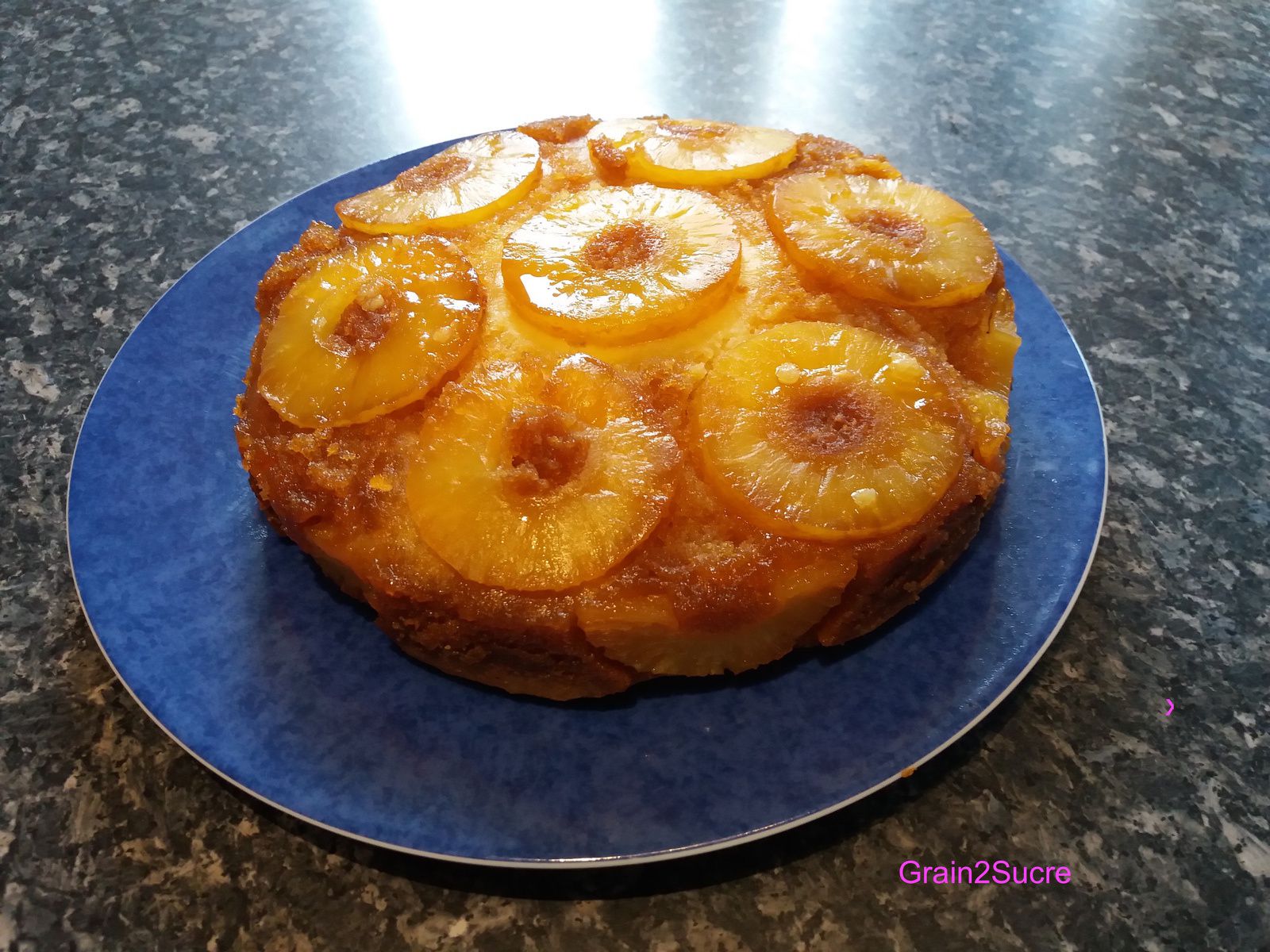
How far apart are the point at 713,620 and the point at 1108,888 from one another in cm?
94

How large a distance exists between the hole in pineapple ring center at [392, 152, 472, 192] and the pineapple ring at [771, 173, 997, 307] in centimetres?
87

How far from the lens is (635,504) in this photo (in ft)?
5.88

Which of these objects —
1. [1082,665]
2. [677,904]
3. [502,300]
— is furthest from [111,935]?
[1082,665]

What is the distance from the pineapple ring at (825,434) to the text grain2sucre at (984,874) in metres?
0.68

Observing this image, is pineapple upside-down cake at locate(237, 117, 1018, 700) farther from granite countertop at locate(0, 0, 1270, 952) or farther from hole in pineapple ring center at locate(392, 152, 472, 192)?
granite countertop at locate(0, 0, 1270, 952)

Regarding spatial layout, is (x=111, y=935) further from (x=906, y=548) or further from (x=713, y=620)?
(x=906, y=548)

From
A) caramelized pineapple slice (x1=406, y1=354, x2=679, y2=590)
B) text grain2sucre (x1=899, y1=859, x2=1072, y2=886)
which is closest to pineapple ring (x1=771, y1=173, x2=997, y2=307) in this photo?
caramelized pineapple slice (x1=406, y1=354, x2=679, y2=590)

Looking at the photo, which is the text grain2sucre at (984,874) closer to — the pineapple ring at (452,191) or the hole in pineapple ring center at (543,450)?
the hole in pineapple ring center at (543,450)

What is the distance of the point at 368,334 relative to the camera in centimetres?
204

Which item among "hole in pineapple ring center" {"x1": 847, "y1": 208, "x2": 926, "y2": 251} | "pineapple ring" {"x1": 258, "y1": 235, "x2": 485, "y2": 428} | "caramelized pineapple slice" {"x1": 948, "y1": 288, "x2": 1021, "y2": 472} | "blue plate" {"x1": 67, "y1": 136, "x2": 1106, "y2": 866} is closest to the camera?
"blue plate" {"x1": 67, "y1": 136, "x2": 1106, "y2": 866}

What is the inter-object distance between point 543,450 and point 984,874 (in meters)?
1.21

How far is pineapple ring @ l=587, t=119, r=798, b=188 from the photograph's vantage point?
2.51 m

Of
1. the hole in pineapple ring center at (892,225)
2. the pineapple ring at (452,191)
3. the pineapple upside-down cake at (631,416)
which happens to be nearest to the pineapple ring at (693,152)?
the pineapple upside-down cake at (631,416)

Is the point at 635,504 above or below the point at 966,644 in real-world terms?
above
